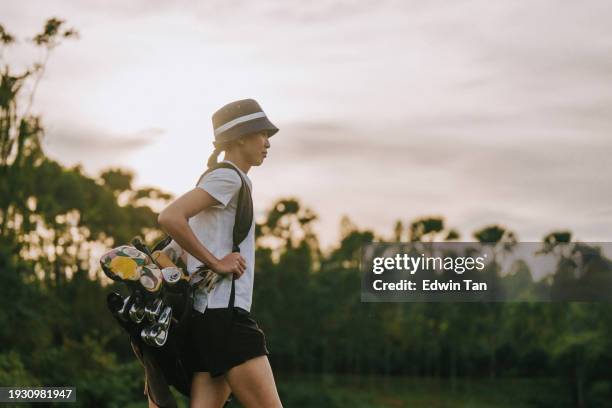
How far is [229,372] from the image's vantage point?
11.3 ft

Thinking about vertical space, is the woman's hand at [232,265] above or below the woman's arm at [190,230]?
below

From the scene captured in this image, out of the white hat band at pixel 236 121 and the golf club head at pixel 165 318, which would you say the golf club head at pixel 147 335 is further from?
the white hat band at pixel 236 121

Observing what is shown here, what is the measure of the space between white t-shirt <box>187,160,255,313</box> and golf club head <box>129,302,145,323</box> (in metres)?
0.22

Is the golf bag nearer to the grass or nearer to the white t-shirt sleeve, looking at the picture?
the white t-shirt sleeve

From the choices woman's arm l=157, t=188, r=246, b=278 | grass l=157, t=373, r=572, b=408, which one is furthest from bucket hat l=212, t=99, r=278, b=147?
grass l=157, t=373, r=572, b=408

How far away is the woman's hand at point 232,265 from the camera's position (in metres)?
3.39

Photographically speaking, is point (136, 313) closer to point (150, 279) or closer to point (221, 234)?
point (150, 279)

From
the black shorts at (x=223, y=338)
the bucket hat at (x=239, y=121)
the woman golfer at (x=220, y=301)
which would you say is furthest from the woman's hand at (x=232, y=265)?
the bucket hat at (x=239, y=121)

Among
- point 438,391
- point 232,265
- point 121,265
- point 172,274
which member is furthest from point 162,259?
point 438,391

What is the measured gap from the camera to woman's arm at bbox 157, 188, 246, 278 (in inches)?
132

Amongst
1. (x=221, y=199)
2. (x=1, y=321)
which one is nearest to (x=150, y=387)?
(x=221, y=199)

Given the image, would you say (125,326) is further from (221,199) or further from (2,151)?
(2,151)

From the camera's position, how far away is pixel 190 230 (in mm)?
3371

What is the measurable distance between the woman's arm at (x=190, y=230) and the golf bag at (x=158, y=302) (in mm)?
77
